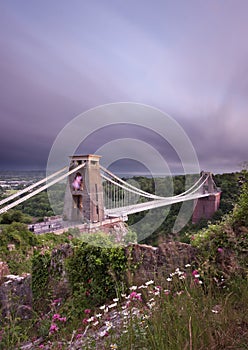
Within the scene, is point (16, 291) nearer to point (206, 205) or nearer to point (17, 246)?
point (17, 246)

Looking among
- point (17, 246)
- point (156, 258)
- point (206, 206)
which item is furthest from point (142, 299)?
Answer: point (206, 206)

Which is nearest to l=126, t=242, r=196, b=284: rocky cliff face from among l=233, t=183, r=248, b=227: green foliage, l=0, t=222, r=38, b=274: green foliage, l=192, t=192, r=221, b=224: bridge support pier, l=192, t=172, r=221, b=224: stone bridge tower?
l=233, t=183, r=248, b=227: green foliage

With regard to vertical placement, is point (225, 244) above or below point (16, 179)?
below

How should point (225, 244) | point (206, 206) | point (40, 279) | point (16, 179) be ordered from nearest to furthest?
point (225, 244)
point (40, 279)
point (16, 179)
point (206, 206)

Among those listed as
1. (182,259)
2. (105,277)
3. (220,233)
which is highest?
(220,233)

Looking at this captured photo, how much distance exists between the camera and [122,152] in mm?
9375

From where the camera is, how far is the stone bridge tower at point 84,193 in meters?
9.53

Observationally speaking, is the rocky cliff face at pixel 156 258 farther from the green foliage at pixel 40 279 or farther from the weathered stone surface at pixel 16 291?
the weathered stone surface at pixel 16 291

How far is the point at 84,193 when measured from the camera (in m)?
9.87

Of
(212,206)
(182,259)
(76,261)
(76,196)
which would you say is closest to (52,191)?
(76,196)

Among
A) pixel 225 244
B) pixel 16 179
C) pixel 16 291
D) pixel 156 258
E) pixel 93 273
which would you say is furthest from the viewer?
pixel 16 179

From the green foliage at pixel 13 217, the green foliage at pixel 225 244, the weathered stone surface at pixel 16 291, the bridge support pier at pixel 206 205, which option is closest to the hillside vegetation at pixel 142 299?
the green foliage at pixel 225 244

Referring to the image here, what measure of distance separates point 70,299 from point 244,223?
2158 mm

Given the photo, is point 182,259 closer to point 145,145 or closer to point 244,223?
point 244,223
